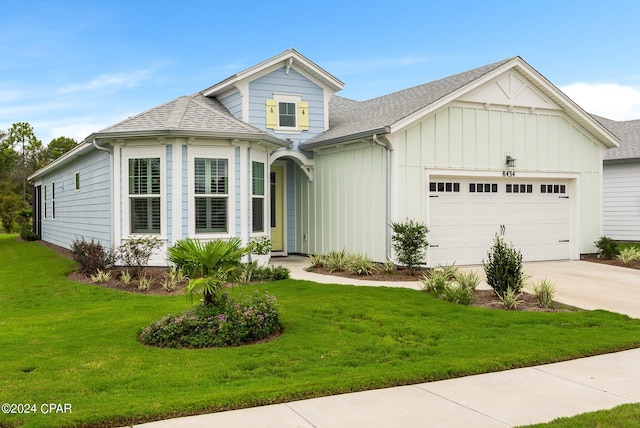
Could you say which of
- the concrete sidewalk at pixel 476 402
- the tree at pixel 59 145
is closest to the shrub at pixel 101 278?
the concrete sidewalk at pixel 476 402

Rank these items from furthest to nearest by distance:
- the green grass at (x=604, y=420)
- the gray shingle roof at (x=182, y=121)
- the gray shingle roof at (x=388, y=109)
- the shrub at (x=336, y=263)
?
the gray shingle roof at (x=388, y=109), the shrub at (x=336, y=263), the gray shingle roof at (x=182, y=121), the green grass at (x=604, y=420)

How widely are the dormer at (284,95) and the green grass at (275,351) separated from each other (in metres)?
7.32

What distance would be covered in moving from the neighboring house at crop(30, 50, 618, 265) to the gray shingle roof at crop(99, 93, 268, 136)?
61 mm

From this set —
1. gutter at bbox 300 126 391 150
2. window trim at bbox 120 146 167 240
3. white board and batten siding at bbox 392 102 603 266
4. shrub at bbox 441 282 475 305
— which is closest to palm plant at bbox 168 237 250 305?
shrub at bbox 441 282 475 305

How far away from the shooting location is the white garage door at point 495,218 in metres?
14.5

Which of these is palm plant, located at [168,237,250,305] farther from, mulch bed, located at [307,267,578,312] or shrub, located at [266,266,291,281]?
shrub, located at [266,266,291,281]

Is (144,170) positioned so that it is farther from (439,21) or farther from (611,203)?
(611,203)

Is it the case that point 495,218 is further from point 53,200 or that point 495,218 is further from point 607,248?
point 53,200

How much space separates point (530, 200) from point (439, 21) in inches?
259

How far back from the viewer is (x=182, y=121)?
13.3m

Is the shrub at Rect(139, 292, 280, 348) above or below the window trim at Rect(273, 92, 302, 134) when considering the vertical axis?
below

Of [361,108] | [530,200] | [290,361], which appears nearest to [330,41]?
[361,108]

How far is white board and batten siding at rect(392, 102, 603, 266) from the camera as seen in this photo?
14.0 meters

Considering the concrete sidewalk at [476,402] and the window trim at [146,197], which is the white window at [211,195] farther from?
the concrete sidewalk at [476,402]
